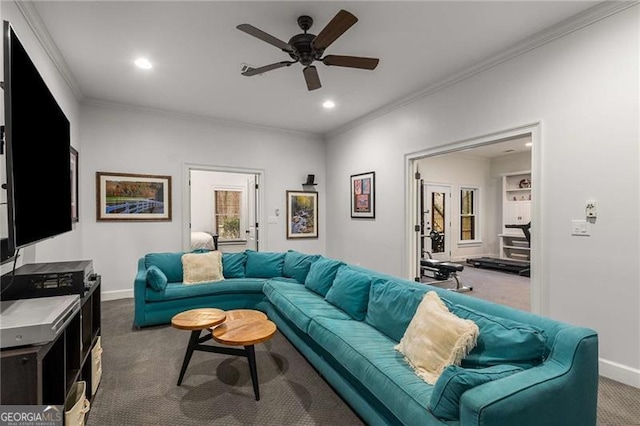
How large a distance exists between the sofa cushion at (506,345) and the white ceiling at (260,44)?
235 cm

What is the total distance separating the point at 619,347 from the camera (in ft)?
8.04

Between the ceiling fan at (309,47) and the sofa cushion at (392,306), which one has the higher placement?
the ceiling fan at (309,47)

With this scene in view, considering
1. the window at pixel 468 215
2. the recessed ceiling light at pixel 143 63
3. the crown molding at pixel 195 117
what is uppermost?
the recessed ceiling light at pixel 143 63

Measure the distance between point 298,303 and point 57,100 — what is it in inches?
130

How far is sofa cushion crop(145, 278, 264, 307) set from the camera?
11.6ft

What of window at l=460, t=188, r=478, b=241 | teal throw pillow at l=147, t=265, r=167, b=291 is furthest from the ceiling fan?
window at l=460, t=188, r=478, b=241

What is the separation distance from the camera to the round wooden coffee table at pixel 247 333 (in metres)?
2.22

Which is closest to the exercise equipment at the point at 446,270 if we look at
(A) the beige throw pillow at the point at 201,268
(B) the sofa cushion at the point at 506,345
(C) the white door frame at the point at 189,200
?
(C) the white door frame at the point at 189,200

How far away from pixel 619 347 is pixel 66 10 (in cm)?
507

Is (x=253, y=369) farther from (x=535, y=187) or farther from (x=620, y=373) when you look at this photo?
(x=535, y=187)

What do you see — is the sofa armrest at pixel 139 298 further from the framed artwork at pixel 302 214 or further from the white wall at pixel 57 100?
the framed artwork at pixel 302 214

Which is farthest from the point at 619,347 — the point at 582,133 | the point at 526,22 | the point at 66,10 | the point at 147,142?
the point at 147,142

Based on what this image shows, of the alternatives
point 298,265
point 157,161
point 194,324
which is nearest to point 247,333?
point 194,324

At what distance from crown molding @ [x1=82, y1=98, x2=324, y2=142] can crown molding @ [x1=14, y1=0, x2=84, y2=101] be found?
608 mm
